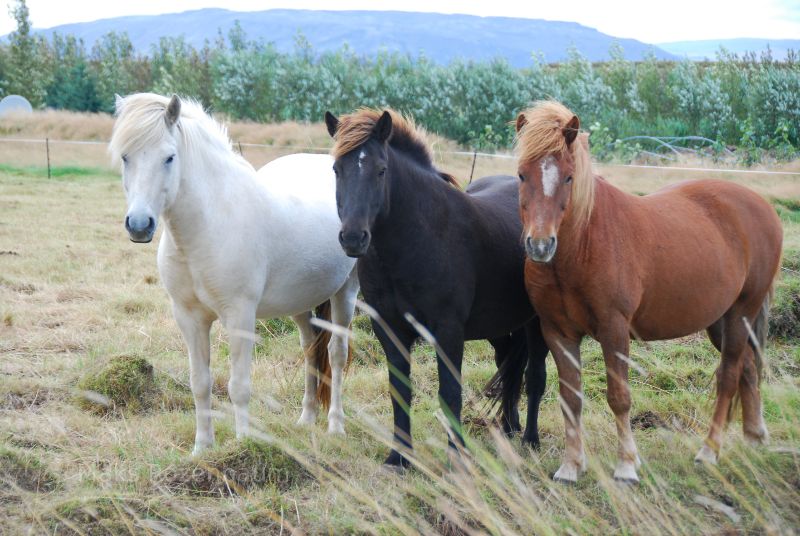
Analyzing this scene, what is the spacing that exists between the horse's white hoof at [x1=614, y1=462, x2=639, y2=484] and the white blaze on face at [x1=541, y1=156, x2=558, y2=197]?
52.7 inches

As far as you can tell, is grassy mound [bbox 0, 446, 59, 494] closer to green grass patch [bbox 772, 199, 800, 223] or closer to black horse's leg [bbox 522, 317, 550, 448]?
black horse's leg [bbox 522, 317, 550, 448]

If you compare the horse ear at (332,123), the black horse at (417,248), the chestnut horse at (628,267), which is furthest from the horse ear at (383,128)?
the chestnut horse at (628,267)

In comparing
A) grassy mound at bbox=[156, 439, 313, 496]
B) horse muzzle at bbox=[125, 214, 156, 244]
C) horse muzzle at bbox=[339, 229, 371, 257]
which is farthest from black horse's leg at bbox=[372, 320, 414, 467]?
horse muzzle at bbox=[125, 214, 156, 244]

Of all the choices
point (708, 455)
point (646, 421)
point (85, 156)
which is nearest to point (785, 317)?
point (646, 421)

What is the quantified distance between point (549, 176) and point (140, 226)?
187 cm

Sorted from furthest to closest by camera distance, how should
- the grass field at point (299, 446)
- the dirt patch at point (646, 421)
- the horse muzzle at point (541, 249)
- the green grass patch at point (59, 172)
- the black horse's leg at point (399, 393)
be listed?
the green grass patch at point (59, 172)
the dirt patch at point (646, 421)
the black horse's leg at point (399, 393)
the horse muzzle at point (541, 249)
the grass field at point (299, 446)

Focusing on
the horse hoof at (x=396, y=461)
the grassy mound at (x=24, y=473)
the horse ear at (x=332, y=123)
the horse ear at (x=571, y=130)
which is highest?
the horse ear at (x=571, y=130)

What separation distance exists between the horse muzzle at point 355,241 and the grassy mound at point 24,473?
176cm

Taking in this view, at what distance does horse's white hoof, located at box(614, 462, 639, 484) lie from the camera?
354 cm

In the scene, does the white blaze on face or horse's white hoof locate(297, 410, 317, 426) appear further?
horse's white hoof locate(297, 410, 317, 426)

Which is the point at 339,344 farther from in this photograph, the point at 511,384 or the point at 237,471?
the point at 237,471

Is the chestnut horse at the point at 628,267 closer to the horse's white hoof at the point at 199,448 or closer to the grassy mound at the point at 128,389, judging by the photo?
the horse's white hoof at the point at 199,448

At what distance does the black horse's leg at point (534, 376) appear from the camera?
4.41m

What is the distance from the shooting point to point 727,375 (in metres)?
4.08
